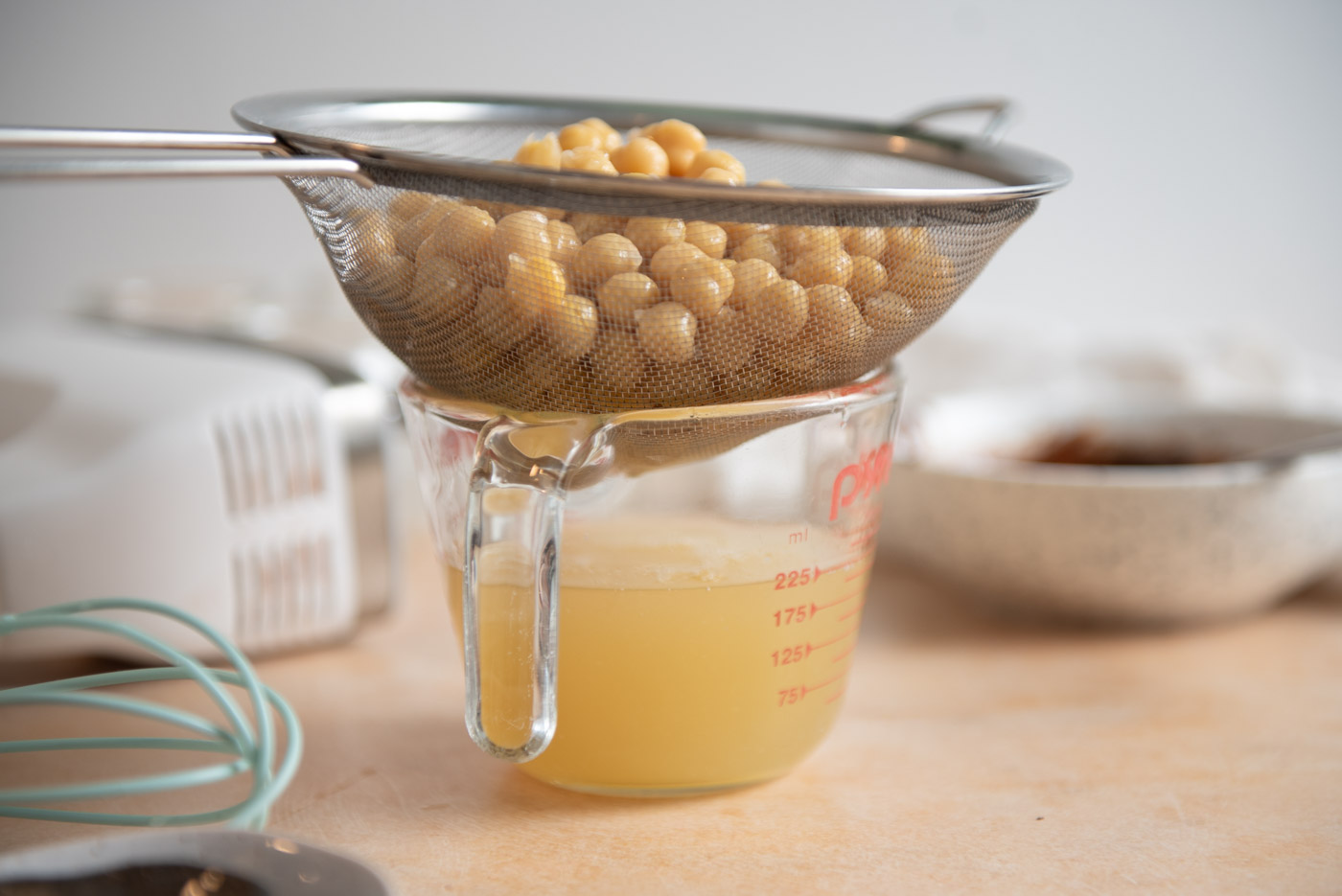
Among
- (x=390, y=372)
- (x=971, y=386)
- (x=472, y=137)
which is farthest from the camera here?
(x=971, y=386)

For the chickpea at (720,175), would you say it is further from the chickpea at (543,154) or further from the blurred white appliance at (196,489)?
the blurred white appliance at (196,489)

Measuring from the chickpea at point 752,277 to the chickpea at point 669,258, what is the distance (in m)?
0.01

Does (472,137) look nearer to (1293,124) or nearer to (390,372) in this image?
(390,372)

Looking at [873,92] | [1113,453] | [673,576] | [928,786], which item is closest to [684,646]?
[673,576]

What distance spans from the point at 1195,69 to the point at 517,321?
109 centimetres

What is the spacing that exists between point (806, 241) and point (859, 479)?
0.39 ft

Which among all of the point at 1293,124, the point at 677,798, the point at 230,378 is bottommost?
the point at 677,798

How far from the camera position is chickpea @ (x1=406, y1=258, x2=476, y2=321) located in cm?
39

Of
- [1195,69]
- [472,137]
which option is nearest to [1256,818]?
[472,137]

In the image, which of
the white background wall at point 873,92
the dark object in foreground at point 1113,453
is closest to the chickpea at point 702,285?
the dark object in foreground at point 1113,453

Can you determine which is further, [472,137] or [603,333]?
[472,137]

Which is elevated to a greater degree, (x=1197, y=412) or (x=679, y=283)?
(x=679, y=283)

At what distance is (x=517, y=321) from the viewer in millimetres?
386

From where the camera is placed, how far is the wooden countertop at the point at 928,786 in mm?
419
